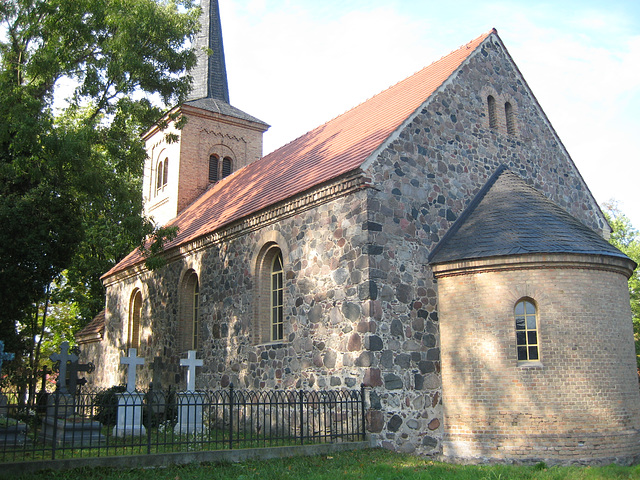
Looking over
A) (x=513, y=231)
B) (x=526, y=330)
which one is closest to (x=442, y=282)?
(x=513, y=231)

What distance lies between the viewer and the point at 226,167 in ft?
89.7

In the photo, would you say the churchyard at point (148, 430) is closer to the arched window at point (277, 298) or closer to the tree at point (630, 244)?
the arched window at point (277, 298)

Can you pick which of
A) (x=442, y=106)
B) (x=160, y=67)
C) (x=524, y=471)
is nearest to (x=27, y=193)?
(x=160, y=67)

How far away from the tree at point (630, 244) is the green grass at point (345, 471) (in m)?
19.0

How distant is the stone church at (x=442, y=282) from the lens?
11.0m

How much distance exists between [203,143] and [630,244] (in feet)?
72.6

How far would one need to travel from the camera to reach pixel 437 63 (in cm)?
1677

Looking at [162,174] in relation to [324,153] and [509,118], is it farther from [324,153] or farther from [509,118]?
[509,118]

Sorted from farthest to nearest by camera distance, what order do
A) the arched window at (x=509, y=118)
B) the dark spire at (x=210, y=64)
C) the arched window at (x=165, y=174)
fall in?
the dark spire at (x=210, y=64), the arched window at (x=165, y=174), the arched window at (x=509, y=118)

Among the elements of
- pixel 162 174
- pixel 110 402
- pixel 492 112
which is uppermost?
pixel 162 174

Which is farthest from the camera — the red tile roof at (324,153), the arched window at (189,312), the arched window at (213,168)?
the arched window at (213,168)

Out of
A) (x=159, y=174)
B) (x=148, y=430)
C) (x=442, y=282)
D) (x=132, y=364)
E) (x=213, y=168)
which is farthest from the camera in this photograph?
(x=159, y=174)

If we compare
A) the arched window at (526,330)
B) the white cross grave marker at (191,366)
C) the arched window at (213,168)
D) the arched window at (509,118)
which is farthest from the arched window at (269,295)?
the arched window at (213,168)

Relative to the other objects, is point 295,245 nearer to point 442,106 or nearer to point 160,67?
point 442,106
